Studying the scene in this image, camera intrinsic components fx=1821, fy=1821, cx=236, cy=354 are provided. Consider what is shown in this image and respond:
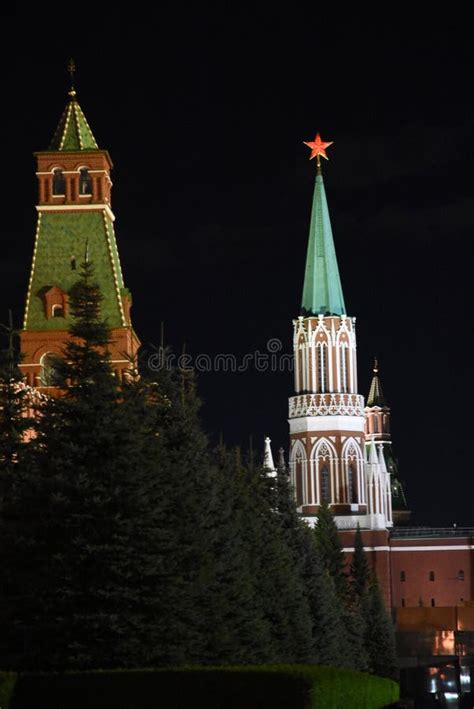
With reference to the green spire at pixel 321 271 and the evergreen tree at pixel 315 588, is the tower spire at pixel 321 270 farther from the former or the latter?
the evergreen tree at pixel 315 588

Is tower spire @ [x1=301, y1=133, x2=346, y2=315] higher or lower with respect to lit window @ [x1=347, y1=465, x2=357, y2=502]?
higher

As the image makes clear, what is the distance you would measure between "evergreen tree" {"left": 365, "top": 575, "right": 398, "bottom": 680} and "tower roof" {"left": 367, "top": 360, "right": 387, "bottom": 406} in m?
90.5

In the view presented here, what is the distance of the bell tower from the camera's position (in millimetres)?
98938

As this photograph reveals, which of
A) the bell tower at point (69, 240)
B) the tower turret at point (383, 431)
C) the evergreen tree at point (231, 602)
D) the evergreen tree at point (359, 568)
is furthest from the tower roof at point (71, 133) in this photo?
the tower turret at point (383, 431)

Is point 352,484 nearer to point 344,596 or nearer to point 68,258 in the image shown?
point 344,596

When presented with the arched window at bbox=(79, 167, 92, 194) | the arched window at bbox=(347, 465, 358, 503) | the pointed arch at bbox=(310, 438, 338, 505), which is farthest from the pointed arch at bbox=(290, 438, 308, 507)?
the arched window at bbox=(79, 167, 92, 194)

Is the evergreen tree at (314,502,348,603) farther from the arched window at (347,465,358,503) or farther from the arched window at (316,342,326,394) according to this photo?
the arched window at (316,342,326,394)

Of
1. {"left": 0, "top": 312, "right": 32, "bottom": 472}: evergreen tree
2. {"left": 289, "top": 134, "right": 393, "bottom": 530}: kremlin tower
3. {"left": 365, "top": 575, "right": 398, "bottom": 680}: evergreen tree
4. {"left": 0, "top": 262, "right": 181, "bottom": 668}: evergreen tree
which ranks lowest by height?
{"left": 365, "top": 575, "right": 398, "bottom": 680}: evergreen tree

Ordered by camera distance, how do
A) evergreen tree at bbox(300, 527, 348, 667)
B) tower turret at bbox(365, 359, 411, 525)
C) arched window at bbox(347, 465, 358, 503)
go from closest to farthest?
evergreen tree at bbox(300, 527, 348, 667), arched window at bbox(347, 465, 358, 503), tower turret at bbox(365, 359, 411, 525)

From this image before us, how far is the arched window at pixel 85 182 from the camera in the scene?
101750 millimetres

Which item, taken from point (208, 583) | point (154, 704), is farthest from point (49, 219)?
point (154, 704)

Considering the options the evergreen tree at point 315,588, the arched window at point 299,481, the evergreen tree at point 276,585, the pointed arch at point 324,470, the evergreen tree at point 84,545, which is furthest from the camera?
the arched window at point 299,481

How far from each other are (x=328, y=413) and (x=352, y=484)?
5.50 m

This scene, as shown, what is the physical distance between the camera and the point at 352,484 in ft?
436
